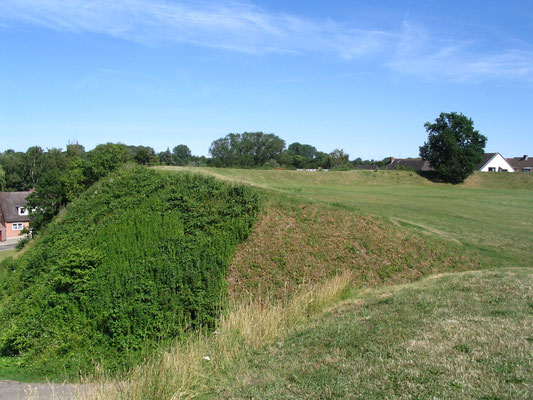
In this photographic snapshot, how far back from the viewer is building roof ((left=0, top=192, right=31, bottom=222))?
64312 millimetres

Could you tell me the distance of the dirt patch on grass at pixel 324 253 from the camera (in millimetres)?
10133

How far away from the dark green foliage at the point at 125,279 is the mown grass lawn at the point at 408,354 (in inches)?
109

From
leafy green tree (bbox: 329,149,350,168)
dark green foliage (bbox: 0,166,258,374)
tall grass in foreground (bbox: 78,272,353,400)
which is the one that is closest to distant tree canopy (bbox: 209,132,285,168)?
leafy green tree (bbox: 329,149,350,168)

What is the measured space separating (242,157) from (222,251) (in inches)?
2724

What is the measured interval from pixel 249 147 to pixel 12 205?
45.3m

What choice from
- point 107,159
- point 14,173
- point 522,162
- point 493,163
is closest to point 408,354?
point 107,159

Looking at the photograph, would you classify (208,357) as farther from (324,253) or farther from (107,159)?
(107,159)

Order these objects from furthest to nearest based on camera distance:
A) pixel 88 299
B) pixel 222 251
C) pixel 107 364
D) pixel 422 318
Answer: pixel 222 251 → pixel 88 299 → pixel 107 364 → pixel 422 318

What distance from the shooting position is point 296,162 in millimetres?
105375

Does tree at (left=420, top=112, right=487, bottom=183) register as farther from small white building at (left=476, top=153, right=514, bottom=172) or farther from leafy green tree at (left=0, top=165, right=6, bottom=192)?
leafy green tree at (left=0, top=165, right=6, bottom=192)

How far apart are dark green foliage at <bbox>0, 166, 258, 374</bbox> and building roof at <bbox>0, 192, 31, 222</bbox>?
58.4 meters

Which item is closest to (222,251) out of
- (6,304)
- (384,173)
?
(6,304)

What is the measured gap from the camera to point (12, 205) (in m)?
65.6

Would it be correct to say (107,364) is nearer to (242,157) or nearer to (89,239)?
(89,239)
